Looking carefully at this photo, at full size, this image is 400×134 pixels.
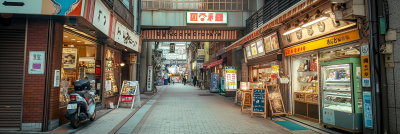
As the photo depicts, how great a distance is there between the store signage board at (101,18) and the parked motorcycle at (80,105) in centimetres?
190

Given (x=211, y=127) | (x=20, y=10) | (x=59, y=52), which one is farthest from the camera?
(x=211, y=127)

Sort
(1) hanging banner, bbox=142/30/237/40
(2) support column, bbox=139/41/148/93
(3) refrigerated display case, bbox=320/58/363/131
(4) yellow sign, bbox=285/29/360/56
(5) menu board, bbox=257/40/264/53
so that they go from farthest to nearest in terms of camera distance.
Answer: (2) support column, bbox=139/41/148/93 → (1) hanging banner, bbox=142/30/237/40 → (5) menu board, bbox=257/40/264/53 → (4) yellow sign, bbox=285/29/360/56 → (3) refrigerated display case, bbox=320/58/363/131

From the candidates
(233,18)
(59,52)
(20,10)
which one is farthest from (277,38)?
(20,10)

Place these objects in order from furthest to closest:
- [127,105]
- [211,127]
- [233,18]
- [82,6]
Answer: [233,18] < [127,105] < [211,127] < [82,6]

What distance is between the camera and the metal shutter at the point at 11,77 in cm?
635

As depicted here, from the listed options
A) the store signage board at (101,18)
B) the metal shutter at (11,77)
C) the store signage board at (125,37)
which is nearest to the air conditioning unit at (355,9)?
the store signage board at (101,18)

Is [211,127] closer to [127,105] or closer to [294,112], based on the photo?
[294,112]

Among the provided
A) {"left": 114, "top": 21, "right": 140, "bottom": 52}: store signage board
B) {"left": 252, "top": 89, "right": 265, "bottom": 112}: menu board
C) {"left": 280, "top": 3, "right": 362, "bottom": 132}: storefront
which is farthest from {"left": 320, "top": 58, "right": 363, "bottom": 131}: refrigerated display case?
{"left": 114, "top": 21, "right": 140, "bottom": 52}: store signage board

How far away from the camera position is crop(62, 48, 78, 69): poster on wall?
8812mm

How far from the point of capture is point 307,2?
6195 mm

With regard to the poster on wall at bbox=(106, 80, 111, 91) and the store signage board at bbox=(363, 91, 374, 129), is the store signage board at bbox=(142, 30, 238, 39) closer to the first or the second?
the poster on wall at bbox=(106, 80, 111, 91)

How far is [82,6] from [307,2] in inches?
234

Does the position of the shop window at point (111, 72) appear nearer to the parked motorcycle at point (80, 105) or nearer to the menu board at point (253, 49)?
the parked motorcycle at point (80, 105)

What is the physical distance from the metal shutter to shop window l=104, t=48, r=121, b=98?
4594 mm
